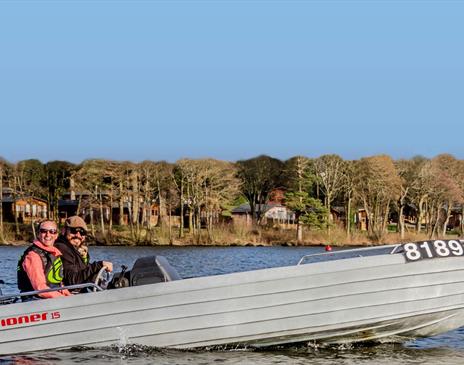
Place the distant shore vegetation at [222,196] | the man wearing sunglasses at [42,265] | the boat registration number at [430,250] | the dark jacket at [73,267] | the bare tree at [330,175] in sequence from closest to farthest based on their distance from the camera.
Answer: the boat registration number at [430,250] < the man wearing sunglasses at [42,265] < the dark jacket at [73,267] < the distant shore vegetation at [222,196] < the bare tree at [330,175]

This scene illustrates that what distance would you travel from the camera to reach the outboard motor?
12.2 meters

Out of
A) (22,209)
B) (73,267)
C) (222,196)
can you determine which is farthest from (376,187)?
(73,267)

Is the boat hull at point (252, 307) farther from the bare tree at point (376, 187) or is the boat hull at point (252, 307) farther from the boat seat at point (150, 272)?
the bare tree at point (376, 187)

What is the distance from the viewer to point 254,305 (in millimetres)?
11914

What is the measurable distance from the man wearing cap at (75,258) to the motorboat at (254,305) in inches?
27.0

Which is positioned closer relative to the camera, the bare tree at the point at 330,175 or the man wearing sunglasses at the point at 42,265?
the man wearing sunglasses at the point at 42,265

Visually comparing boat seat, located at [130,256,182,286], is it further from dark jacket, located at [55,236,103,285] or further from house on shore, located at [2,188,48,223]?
house on shore, located at [2,188,48,223]

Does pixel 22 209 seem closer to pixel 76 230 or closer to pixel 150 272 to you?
pixel 76 230

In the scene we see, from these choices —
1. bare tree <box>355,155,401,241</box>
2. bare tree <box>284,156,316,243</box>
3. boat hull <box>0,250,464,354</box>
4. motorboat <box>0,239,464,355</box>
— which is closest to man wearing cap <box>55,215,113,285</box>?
motorboat <box>0,239,464,355</box>

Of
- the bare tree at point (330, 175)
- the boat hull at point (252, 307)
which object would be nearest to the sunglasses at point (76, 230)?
the boat hull at point (252, 307)

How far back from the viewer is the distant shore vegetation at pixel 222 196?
76356 mm

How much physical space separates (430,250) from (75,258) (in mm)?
5018

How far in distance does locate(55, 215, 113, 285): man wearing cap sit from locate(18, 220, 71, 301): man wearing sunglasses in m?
0.26

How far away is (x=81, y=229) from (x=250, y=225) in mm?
69817
